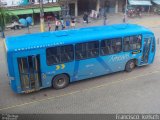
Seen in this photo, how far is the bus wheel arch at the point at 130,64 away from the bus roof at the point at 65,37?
185 centimetres

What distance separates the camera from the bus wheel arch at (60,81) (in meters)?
13.3

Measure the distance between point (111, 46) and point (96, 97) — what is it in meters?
3.22

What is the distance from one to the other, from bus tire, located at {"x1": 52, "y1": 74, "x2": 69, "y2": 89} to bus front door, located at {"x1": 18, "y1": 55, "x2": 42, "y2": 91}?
922 mm

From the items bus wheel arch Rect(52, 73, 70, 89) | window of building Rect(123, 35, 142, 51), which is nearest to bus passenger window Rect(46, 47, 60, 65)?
bus wheel arch Rect(52, 73, 70, 89)

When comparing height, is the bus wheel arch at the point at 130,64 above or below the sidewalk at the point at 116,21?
below

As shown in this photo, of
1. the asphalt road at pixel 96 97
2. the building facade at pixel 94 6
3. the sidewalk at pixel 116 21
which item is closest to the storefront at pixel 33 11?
the sidewalk at pixel 116 21

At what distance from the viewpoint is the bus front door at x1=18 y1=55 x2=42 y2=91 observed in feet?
39.5

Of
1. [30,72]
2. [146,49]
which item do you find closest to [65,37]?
[30,72]

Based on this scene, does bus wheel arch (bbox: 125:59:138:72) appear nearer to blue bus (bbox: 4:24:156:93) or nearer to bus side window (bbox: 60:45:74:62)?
blue bus (bbox: 4:24:156:93)

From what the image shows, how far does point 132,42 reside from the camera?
1494 centimetres

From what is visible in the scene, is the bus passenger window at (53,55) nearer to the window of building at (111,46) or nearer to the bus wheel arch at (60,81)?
the bus wheel arch at (60,81)

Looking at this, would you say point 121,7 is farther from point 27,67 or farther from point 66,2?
point 27,67

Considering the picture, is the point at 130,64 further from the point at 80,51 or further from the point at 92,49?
the point at 80,51

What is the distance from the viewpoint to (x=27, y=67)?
1216cm
